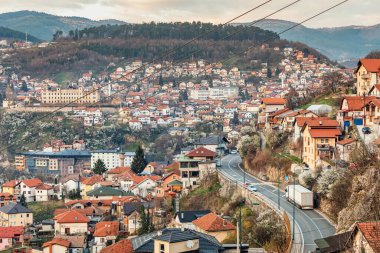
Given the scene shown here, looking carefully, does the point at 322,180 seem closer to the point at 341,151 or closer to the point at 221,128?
the point at 341,151

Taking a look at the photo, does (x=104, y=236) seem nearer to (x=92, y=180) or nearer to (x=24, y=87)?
(x=92, y=180)

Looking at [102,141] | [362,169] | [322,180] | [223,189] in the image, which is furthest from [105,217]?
[102,141]

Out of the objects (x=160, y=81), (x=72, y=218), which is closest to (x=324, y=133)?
(x=72, y=218)

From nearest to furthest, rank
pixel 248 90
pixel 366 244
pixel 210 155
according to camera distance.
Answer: pixel 366 244, pixel 210 155, pixel 248 90

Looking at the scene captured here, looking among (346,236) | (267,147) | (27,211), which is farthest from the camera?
(27,211)

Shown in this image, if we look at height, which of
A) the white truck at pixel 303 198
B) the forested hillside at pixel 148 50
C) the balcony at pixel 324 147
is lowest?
the white truck at pixel 303 198

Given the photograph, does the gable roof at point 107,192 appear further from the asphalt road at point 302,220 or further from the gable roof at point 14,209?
the asphalt road at point 302,220

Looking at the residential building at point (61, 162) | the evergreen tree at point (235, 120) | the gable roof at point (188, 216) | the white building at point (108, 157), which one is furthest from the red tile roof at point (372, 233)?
the evergreen tree at point (235, 120)
